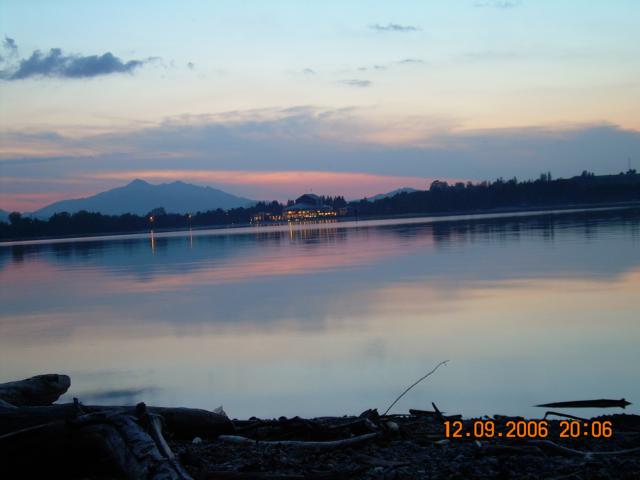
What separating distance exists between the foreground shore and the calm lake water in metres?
1.01

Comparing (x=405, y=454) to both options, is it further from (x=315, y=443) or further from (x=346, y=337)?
(x=346, y=337)

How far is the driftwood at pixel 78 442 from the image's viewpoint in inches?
152

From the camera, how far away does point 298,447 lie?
14.7 feet

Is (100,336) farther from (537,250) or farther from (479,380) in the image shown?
(537,250)

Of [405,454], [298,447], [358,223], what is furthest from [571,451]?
[358,223]

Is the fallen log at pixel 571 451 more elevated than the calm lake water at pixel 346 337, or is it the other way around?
the fallen log at pixel 571 451

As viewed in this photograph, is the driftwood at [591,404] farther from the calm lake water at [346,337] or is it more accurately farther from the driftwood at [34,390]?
the driftwood at [34,390]

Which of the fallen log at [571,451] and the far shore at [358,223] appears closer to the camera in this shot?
the fallen log at [571,451]

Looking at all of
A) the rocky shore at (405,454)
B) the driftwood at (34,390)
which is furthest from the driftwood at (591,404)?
the driftwood at (34,390)

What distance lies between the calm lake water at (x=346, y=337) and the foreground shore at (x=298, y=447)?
3.30 ft

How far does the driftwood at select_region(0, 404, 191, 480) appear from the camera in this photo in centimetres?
387

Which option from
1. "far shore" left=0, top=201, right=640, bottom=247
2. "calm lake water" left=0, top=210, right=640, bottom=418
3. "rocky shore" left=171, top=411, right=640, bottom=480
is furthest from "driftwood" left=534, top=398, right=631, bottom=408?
"far shore" left=0, top=201, right=640, bottom=247

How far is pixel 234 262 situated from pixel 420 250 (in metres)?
6.20
